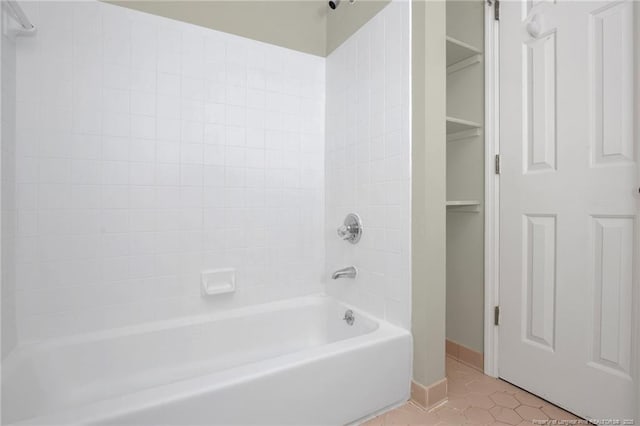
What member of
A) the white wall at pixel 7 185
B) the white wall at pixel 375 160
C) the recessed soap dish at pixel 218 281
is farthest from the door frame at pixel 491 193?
the white wall at pixel 7 185

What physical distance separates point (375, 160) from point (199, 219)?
1.03 meters

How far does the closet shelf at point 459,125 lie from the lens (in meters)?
1.66

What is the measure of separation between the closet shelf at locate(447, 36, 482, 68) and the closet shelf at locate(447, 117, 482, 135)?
383 millimetres

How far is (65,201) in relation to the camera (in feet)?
4.82

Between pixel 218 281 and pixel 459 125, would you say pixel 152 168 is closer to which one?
pixel 218 281

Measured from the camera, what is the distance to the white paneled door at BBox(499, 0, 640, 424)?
122cm

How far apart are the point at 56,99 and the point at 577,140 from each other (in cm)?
235

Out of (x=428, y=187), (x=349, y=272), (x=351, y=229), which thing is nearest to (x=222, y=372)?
(x=349, y=272)

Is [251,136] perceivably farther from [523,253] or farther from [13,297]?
Answer: [523,253]

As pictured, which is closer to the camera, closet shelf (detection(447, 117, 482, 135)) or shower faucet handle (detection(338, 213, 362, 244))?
closet shelf (detection(447, 117, 482, 135))

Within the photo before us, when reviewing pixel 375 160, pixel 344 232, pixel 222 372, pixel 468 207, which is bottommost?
pixel 222 372

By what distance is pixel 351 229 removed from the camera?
1.82 m

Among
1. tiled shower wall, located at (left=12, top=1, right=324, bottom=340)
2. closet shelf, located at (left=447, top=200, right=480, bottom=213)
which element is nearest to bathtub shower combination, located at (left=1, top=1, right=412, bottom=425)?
tiled shower wall, located at (left=12, top=1, right=324, bottom=340)

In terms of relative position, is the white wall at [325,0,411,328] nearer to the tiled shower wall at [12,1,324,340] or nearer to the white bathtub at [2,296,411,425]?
the tiled shower wall at [12,1,324,340]
